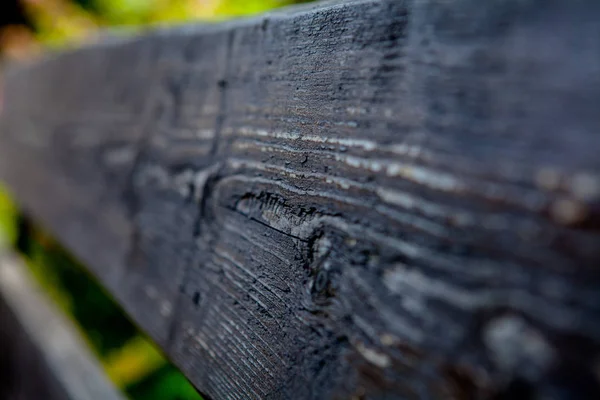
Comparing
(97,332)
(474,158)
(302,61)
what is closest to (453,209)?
A: (474,158)

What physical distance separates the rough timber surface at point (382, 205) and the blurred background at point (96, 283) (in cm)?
160

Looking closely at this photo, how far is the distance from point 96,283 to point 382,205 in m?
3.19

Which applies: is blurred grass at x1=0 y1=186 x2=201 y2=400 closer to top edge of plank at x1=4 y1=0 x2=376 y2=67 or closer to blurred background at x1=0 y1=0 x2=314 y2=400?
blurred background at x1=0 y1=0 x2=314 y2=400

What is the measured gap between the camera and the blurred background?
8.53ft

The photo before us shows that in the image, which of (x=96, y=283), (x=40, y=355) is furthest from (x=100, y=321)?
(x=40, y=355)

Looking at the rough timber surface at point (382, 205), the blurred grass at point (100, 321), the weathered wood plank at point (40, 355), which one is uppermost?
the rough timber surface at point (382, 205)

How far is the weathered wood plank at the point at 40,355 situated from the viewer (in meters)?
1.38

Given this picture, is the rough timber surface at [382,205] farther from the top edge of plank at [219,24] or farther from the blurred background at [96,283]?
the blurred background at [96,283]

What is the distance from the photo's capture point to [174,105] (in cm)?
84

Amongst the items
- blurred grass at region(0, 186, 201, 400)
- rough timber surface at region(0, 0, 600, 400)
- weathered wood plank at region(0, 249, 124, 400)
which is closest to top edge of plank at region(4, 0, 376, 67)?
rough timber surface at region(0, 0, 600, 400)

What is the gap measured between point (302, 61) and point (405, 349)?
34 centimetres

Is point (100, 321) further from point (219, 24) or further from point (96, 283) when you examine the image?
point (219, 24)

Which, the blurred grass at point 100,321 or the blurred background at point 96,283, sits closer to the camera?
the blurred background at point 96,283

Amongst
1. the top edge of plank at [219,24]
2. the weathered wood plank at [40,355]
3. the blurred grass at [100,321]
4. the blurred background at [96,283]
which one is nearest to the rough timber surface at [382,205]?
the top edge of plank at [219,24]
